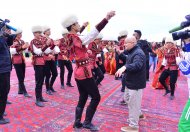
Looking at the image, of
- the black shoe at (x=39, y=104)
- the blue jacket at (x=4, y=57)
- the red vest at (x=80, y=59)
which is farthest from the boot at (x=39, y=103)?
the red vest at (x=80, y=59)

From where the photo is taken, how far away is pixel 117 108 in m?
5.85

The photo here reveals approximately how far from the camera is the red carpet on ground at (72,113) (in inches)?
177

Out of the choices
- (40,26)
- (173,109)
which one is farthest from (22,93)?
(173,109)

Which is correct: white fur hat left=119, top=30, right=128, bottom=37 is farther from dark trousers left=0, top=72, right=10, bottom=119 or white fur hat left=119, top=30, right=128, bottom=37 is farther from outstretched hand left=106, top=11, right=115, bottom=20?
dark trousers left=0, top=72, right=10, bottom=119

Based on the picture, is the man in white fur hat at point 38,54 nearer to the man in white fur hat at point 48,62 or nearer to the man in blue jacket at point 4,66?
the man in white fur hat at point 48,62

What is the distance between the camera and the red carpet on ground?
4496 millimetres

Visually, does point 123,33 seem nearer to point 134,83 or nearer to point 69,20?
point 134,83

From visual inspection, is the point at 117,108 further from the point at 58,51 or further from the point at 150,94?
the point at 58,51

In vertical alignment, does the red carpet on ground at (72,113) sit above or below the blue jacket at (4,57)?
below

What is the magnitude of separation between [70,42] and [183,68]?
6.71 feet

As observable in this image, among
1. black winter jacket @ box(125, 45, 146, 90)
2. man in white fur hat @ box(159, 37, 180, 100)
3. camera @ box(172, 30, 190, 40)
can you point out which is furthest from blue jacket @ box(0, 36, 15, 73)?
man in white fur hat @ box(159, 37, 180, 100)

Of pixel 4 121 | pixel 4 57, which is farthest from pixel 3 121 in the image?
pixel 4 57

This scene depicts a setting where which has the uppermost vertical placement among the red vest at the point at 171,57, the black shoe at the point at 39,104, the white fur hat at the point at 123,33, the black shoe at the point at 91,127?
the white fur hat at the point at 123,33

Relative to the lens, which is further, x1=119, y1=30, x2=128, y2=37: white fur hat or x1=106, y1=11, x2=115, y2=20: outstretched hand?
x1=119, y1=30, x2=128, y2=37: white fur hat
